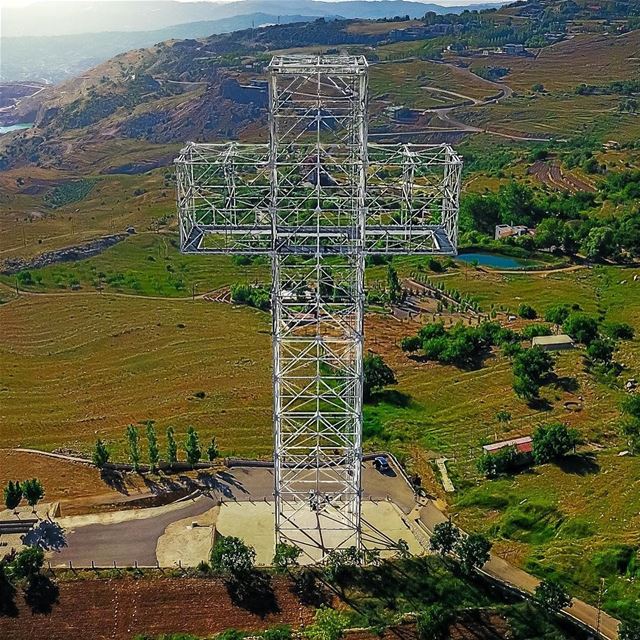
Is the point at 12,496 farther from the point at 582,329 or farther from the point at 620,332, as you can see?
the point at 620,332

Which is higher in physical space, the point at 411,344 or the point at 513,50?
the point at 513,50

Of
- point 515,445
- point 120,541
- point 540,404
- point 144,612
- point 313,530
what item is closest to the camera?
point 144,612

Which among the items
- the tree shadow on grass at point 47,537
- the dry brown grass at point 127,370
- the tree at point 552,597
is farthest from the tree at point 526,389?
the tree shadow on grass at point 47,537

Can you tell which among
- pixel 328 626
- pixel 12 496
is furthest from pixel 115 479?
pixel 328 626

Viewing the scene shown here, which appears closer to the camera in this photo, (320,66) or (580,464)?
(320,66)

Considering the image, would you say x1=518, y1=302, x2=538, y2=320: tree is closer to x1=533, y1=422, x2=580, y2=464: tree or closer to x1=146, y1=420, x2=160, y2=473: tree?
x1=533, y1=422, x2=580, y2=464: tree

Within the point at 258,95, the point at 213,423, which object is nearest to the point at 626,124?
the point at 258,95

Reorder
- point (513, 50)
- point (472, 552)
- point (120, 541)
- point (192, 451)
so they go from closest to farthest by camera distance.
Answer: point (472, 552), point (120, 541), point (192, 451), point (513, 50)

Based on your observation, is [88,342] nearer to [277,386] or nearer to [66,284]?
[66,284]
